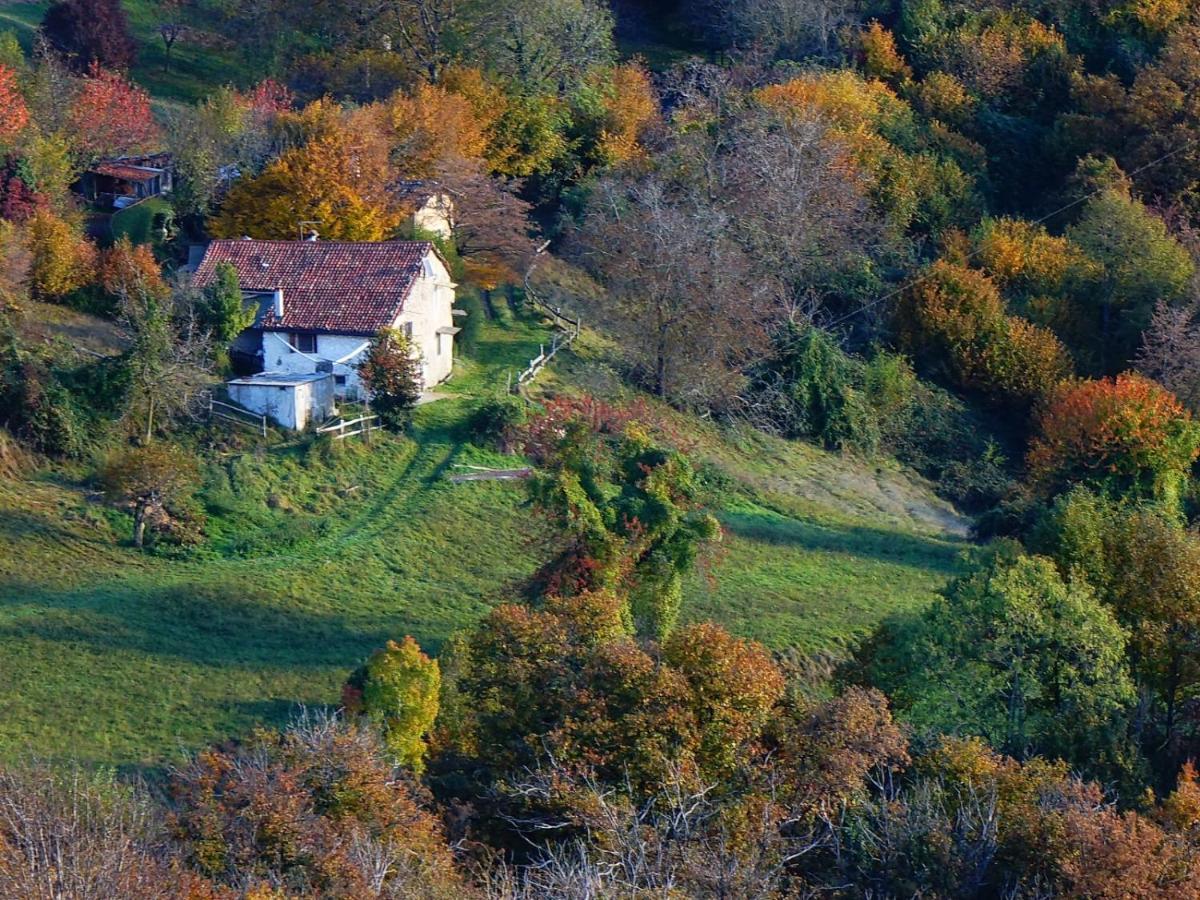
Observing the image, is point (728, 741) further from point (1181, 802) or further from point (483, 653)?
point (1181, 802)

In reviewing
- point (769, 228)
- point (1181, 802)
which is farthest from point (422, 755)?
point (769, 228)

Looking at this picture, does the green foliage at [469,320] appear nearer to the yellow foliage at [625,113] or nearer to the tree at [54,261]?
the tree at [54,261]

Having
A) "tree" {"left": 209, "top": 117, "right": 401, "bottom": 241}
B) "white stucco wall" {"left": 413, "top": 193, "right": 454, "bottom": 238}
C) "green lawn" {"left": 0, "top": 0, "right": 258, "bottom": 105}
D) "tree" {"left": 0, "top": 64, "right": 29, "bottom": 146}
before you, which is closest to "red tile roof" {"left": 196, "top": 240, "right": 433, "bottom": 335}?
"tree" {"left": 209, "top": 117, "right": 401, "bottom": 241}

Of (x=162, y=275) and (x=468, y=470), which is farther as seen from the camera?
(x=162, y=275)

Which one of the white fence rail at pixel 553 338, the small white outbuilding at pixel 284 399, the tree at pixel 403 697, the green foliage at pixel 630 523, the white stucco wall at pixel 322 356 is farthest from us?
the white fence rail at pixel 553 338

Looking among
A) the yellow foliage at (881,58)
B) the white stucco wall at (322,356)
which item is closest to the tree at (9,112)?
the white stucco wall at (322,356)

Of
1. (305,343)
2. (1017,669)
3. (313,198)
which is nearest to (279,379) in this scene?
(305,343)

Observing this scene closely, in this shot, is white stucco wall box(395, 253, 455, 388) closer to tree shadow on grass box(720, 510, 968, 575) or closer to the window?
the window
